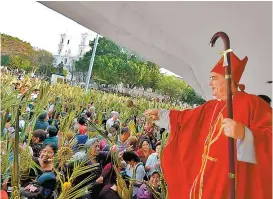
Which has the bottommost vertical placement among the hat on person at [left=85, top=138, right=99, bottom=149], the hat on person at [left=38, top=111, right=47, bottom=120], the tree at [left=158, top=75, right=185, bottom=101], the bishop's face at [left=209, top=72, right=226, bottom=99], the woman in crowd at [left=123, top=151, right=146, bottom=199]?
the woman in crowd at [left=123, top=151, right=146, bottom=199]

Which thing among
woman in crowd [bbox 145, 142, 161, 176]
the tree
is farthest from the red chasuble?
the tree

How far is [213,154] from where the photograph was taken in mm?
1059

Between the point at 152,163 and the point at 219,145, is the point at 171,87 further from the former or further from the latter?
the point at 219,145

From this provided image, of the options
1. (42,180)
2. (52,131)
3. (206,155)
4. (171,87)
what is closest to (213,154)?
(206,155)

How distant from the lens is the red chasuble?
0.97 metres

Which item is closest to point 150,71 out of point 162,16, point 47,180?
point 162,16

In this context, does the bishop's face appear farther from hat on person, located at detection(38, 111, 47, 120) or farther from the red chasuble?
hat on person, located at detection(38, 111, 47, 120)

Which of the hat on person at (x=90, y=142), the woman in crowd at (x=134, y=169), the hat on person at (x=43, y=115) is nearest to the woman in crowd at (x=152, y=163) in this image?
the woman in crowd at (x=134, y=169)

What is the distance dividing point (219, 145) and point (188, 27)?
24.9 inches

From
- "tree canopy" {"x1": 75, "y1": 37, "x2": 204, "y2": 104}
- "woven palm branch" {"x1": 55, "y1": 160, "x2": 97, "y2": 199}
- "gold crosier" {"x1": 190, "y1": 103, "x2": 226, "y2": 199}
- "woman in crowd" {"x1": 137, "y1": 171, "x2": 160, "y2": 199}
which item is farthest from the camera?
"tree canopy" {"x1": 75, "y1": 37, "x2": 204, "y2": 104}

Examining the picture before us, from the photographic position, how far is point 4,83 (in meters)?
1.34

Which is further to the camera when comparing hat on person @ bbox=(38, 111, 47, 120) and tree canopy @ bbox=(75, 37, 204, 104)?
tree canopy @ bbox=(75, 37, 204, 104)

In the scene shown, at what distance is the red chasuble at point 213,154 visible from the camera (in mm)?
974

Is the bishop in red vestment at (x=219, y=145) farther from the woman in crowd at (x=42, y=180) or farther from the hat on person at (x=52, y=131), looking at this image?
the hat on person at (x=52, y=131)
